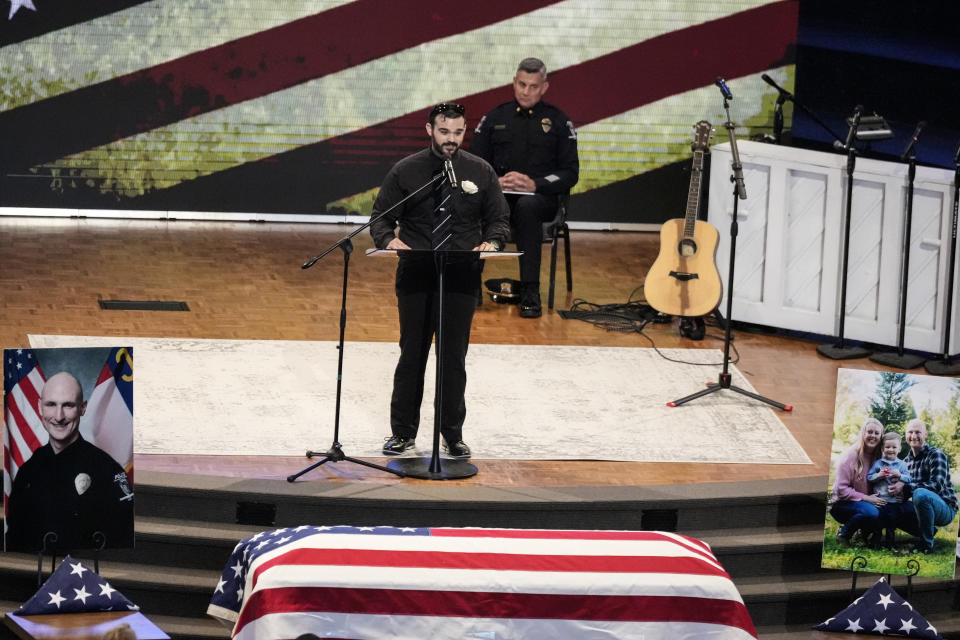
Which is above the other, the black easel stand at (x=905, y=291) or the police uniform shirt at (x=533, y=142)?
the police uniform shirt at (x=533, y=142)

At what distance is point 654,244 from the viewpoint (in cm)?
1196

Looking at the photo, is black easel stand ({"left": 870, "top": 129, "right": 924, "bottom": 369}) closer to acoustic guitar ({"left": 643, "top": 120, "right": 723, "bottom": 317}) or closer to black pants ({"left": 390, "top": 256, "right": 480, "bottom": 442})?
acoustic guitar ({"left": 643, "top": 120, "right": 723, "bottom": 317})

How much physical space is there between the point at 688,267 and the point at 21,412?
433 cm

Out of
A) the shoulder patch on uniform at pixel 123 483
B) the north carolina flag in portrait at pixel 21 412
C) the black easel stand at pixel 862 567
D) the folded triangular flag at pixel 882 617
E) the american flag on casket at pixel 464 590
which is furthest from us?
the black easel stand at pixel 862 567

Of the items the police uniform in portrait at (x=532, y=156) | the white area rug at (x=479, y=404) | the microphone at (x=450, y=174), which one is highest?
the police uniform in portrait at (x=532, y=156)

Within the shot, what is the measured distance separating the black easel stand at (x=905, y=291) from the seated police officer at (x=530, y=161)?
6.76 ft

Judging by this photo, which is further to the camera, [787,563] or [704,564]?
[787,563]

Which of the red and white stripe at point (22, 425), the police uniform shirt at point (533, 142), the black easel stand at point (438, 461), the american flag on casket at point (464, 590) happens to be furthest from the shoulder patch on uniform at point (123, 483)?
the police uniform shirt at point (533, 142)

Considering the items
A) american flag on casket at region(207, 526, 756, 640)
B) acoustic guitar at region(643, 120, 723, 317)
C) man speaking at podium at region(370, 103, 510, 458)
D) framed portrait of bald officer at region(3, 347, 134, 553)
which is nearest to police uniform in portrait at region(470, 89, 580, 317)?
acoustic guitar at region(643, 120, 723, 317)

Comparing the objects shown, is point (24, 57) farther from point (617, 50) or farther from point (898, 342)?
point (898, 342)

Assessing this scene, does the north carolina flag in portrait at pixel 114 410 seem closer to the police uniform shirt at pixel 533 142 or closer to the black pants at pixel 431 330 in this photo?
the black pants at pixel 431 330

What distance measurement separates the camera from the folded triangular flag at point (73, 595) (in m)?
5.33

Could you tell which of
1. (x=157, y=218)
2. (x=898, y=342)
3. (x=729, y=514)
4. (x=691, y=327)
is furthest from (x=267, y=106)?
(x=729, y=514)

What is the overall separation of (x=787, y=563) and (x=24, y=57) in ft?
25.5
